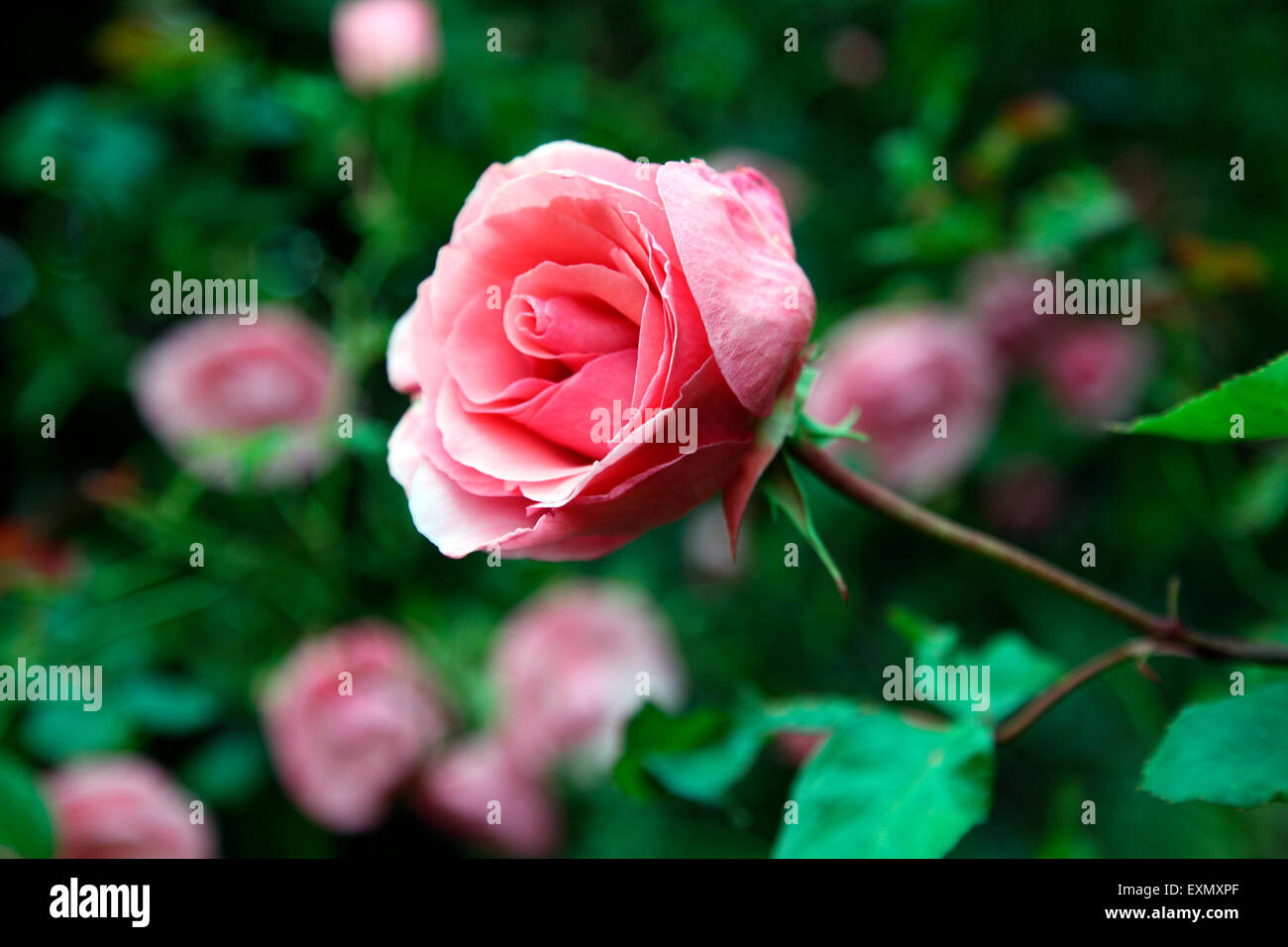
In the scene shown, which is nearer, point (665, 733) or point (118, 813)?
point (665, 733)

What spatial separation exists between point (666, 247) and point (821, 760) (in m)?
0.27

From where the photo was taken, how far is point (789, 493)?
0.44 meters

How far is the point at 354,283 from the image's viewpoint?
1048 millimetres

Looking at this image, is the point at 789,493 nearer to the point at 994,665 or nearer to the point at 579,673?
the point at 994,665

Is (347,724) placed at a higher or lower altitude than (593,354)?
lower

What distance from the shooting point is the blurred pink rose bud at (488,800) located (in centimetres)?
100

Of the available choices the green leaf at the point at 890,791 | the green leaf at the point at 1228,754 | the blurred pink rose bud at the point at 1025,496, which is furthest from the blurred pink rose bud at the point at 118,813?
the blurred pink rose bud at the point at 1025,496

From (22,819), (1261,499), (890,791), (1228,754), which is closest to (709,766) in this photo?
(890,791)

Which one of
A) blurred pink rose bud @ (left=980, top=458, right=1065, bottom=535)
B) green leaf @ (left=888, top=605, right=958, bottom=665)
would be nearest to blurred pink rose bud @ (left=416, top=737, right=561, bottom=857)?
green leaf @ (left=888, top=605, right=958, bottom=665)

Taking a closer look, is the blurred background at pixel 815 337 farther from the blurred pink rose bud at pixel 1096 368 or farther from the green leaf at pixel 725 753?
the green leaf at pixel 725 753

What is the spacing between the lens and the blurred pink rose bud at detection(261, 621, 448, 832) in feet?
3.16

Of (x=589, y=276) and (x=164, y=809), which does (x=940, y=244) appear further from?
(x=164, y=809)

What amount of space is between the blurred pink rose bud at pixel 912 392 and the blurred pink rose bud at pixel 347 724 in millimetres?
552

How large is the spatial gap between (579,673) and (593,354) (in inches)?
28.5
